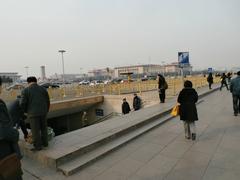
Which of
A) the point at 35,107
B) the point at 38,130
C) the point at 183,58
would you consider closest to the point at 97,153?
the point at 38,130

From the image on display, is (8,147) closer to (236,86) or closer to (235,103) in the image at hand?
(236,86)

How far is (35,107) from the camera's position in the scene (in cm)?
534

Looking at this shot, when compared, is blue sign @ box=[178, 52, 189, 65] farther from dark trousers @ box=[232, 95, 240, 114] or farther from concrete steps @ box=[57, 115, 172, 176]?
concrete steps @ box=[57, 115, 172, 176]

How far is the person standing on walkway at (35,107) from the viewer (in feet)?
17.5

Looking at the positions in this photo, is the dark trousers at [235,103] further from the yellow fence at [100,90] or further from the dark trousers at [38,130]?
the yellow fence at [100,90]

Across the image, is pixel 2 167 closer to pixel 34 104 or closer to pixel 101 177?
pixel 101 177

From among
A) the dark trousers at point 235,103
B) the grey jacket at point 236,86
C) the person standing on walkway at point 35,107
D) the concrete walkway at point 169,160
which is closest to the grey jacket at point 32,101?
the person standing on walkway at point 35,107

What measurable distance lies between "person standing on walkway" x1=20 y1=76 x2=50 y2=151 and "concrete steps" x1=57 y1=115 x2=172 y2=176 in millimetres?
995

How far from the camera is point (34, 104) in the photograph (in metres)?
5.34

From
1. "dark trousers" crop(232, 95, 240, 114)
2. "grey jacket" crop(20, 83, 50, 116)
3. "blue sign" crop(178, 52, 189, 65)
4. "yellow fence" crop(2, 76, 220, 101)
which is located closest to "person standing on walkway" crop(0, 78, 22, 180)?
"grey jacket" crop(20, 83, 50, 116)

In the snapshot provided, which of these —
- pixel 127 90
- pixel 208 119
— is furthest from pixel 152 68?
pixel 208 119

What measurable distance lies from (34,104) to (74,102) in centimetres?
1487

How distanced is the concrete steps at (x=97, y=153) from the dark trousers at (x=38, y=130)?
0.93 m

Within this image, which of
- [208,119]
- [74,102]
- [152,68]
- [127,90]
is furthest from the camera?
[152,68]
